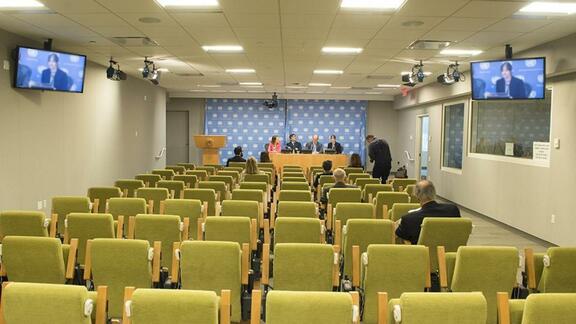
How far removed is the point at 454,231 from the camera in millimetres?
4480

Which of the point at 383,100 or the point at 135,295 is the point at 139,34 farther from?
the point at 383,100

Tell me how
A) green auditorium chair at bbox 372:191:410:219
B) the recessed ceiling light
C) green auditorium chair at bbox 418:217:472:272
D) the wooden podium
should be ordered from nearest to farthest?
green auditorium chair at bbox 418:217:472:272, the recessed ceiling light, green auditorium chair at bbox 372:191:410:219, the wooden podium

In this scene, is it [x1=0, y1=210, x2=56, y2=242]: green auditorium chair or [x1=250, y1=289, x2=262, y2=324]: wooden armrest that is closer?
[x1=250, y1=289, x2=262, y2=324]: wooden armrest

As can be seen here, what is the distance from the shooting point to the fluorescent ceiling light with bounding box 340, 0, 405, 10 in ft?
18.4

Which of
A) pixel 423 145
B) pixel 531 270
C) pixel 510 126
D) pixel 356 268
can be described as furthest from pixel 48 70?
pixel 423 145

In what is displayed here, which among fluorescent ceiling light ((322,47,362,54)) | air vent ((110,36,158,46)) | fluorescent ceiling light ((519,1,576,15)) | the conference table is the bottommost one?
the conference table

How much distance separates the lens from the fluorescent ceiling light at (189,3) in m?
5.71

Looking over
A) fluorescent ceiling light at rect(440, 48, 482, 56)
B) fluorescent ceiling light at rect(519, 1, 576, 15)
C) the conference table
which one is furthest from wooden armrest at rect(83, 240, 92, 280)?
the conference table

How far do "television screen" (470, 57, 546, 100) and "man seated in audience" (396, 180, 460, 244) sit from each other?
328cm

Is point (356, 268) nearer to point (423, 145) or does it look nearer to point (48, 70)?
point (48, 70)

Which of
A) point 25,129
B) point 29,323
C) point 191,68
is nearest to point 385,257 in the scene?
point 29,323

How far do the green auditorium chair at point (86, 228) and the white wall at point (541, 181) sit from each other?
20.0 feet

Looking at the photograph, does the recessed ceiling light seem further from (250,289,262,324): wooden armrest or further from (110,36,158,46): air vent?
(250,289,262,324): wooden armrest

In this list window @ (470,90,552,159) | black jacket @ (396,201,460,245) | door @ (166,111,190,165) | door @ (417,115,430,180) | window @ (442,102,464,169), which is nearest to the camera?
black jacket @ (396,201,460,245)
